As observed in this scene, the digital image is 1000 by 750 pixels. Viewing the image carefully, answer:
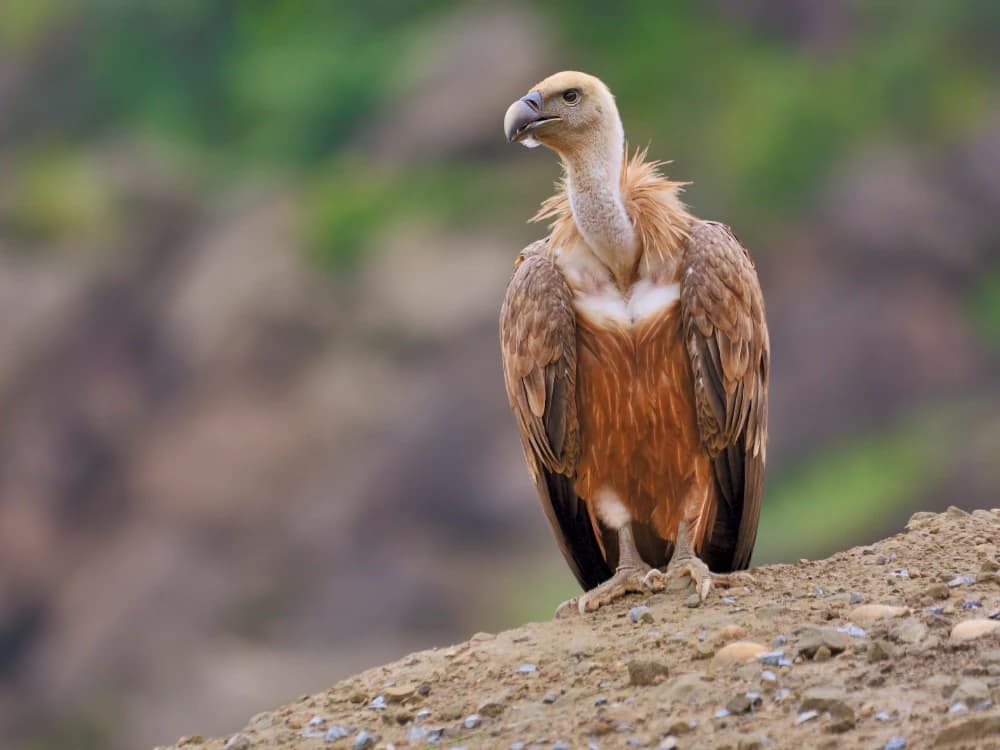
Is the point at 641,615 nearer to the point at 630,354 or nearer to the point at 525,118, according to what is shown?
the point at 630,354

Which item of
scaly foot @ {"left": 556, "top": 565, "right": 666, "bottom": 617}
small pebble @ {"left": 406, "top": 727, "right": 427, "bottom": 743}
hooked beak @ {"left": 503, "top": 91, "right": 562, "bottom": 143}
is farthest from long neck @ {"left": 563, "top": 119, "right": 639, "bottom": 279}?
small pebble @ {"left": 406, "top": 727, "right": 427, "bottom": 743}

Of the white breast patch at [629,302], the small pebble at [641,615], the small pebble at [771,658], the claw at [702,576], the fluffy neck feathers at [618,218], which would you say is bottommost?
the small pebble at [771,658]

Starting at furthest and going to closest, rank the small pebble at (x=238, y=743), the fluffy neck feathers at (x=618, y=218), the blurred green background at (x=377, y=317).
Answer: the blurred green background at (x=377, y=317) → the fluffy neck feathers at (x=618, y=218) → the small pebble at (x=238, y=743)

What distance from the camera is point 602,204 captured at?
7312mm

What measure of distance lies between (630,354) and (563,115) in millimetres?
1091

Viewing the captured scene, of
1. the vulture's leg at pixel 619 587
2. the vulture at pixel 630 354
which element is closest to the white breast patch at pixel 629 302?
A: the vulture at pixel 630 354

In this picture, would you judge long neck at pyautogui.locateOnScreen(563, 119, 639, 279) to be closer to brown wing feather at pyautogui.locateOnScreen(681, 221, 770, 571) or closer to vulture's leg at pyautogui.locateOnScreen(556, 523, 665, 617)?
brown wing feather at pyautogui.locateOnScreen(681, 221, 770, 571)

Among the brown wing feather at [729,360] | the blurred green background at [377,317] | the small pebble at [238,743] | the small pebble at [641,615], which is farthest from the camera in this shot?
the blurred green background at [377,317]

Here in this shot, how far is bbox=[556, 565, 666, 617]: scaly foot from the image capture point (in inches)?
281

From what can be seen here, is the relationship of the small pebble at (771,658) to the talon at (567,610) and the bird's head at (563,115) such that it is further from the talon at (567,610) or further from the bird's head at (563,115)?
the bird's head at (563,115)

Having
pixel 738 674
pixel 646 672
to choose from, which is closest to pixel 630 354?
pixel 646 672

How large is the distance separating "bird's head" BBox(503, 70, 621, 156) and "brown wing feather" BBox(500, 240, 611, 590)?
1.69 feet

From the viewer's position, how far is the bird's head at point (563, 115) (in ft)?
24.0

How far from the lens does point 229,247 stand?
22969mm
